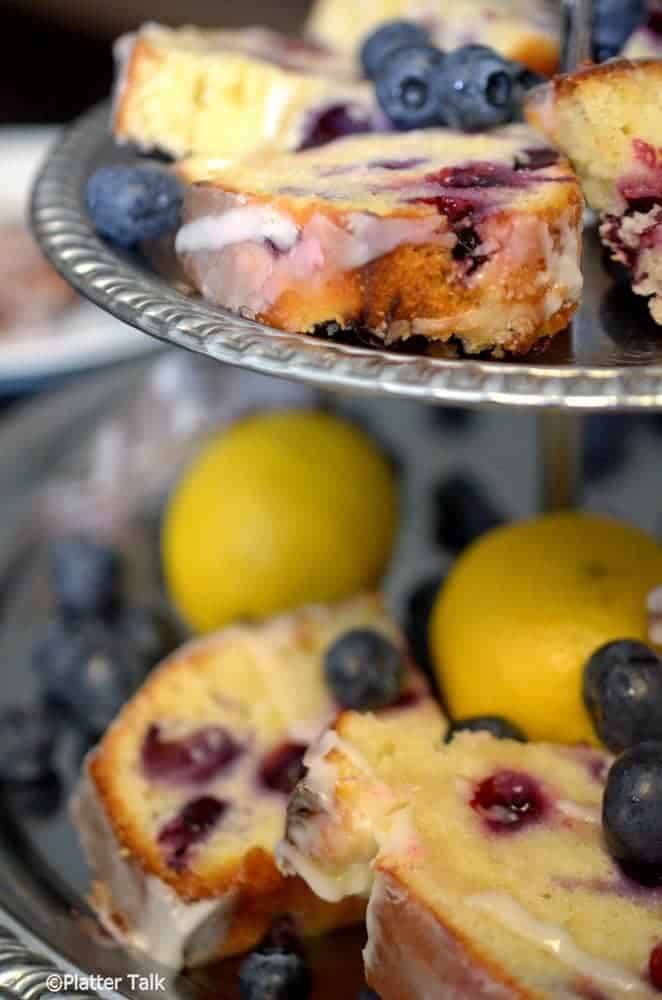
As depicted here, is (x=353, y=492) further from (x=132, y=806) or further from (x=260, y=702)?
(x=132, y=806)

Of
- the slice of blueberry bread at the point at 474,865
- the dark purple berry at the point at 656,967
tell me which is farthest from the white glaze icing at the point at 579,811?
the dark purple berry at the point at 656,967

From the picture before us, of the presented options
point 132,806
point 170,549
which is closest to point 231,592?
point 170,549

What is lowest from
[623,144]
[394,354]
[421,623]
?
[421,623]

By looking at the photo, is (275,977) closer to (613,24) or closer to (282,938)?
(282,938)

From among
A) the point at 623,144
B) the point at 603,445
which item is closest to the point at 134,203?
the point at 623,144

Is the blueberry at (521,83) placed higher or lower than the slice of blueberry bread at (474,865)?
higher

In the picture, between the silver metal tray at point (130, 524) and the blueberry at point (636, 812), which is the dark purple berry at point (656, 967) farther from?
the silver metal tray at point (130, 524)

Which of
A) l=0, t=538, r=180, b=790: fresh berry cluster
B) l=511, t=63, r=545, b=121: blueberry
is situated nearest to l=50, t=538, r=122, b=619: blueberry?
l=0, t=538, r=180, b=790: fresh berry cluster
